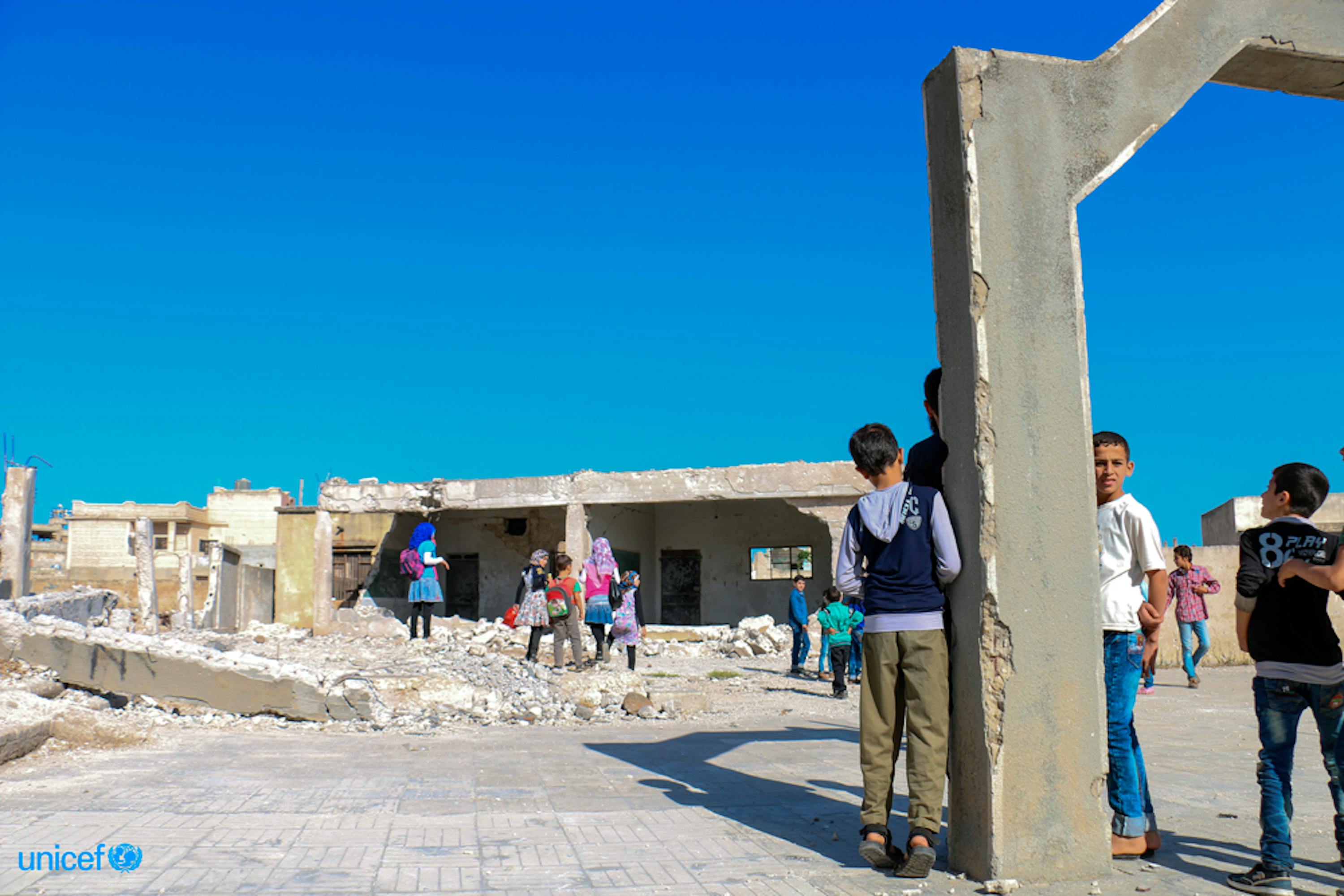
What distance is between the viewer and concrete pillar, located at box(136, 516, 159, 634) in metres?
16.7

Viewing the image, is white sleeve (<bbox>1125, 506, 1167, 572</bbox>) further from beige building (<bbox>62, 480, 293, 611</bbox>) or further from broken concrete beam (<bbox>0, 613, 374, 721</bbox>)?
beige building (<bbox>62, 480, 293, 611</bbox>)

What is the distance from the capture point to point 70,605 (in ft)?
46.5

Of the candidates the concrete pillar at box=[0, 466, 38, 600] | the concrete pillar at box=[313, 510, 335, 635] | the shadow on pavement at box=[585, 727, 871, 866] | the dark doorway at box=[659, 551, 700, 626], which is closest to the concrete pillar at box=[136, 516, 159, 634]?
the concrete pillar at box=[0, 466, 38, 600]

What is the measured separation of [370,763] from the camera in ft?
18.5

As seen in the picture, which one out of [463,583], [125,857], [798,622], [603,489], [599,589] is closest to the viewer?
[125,857]

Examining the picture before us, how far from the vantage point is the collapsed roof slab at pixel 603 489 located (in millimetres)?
17391

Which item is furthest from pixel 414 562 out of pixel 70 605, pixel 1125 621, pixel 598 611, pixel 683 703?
pixel 1125 621

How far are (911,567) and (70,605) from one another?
1459 centimetres

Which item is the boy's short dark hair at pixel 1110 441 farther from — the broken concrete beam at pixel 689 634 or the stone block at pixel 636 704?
the broken concrete beam at pixel 689 634

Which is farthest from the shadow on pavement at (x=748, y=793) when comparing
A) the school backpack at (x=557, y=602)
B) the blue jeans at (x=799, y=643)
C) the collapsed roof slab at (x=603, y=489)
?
the collapsed roof slab at (x=603, y=489)

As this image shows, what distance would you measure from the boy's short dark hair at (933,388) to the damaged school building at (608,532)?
1341 cm

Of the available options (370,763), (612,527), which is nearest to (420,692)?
(370,763)

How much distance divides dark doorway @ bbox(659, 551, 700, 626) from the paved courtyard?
16.2 meters

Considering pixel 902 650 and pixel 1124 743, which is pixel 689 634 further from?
pixel 902 650
